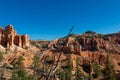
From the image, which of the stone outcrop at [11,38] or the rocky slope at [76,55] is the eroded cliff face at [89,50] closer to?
the rocky slope at [76,55]

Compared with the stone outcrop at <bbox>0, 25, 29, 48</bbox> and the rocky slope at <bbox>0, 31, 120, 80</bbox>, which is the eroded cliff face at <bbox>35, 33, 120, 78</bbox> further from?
the stone outcrop at <bbox>0, 25, 29, 48</bbox>

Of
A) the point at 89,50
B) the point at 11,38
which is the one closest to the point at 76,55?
the point at 11,38

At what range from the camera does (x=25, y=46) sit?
372 feet

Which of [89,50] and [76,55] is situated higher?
[89,50]

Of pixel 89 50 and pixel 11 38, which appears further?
pixel 89 50

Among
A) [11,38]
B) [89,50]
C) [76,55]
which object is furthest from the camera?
[89,50]

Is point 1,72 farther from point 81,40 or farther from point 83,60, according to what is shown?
point 81,40

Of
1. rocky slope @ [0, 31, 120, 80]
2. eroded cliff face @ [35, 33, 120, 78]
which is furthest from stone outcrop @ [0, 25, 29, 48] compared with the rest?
eroded cliff face @ [35, 33, 120, 78]

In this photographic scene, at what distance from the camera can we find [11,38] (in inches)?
4230

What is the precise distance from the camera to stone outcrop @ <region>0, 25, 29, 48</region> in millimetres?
106000

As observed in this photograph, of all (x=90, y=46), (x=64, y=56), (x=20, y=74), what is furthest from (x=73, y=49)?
(x=20, y=74)

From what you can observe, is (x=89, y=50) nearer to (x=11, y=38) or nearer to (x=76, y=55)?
(x=76, y=55)

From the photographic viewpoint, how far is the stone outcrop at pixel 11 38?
106000 mm

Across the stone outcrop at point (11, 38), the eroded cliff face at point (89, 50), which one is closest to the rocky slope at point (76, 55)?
the eroded cliff face at point (89, 50)
